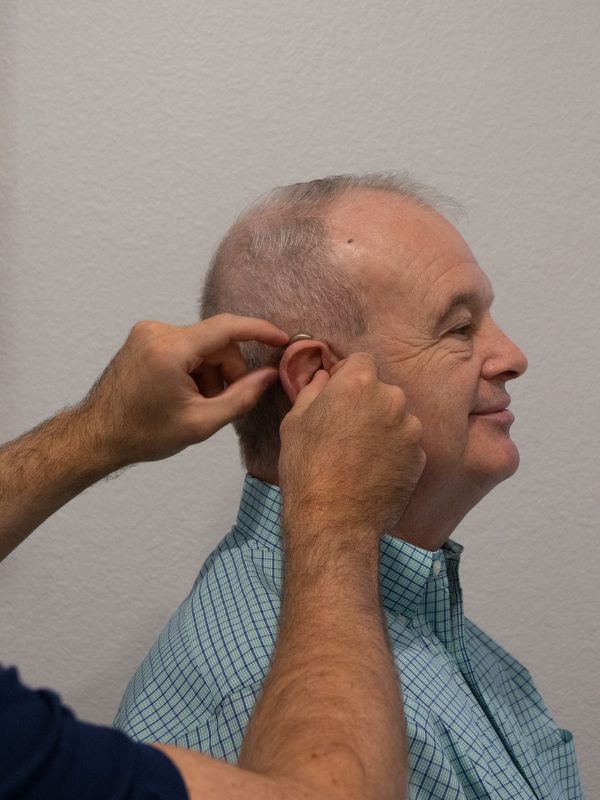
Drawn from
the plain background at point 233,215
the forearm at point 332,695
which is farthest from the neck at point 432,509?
the plain background at point 233,215

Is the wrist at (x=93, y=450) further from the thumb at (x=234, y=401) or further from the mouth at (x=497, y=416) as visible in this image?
the mouth at (x=497, y=416)

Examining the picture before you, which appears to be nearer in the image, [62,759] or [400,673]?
[62,759]

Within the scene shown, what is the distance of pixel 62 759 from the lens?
0.58m

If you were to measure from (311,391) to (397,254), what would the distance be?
205 mm

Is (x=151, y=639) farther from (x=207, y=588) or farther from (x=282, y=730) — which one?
(x=282, y=730)

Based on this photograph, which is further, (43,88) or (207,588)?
(43,88)

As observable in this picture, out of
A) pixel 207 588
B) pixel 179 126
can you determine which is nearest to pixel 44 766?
pixel 207 588

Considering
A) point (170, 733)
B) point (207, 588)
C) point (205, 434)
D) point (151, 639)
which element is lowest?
point (151, 639)

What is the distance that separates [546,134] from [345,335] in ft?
2.60

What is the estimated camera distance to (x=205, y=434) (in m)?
1.12

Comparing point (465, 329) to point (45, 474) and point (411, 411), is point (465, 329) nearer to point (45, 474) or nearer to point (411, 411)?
point (411, 411)

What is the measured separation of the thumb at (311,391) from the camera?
987 mm

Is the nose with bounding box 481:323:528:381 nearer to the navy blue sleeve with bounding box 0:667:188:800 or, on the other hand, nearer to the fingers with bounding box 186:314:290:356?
the fingers with bounding box 186:314:290:356

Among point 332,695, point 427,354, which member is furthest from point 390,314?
point 332,695
